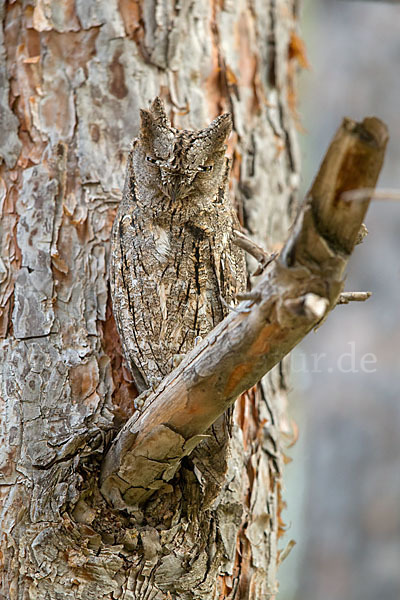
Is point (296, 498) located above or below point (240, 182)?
below

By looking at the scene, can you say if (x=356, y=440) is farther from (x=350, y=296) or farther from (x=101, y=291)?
(x=350, y=296)

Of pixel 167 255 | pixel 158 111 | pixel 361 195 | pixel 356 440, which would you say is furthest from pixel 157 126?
pixel 356 440

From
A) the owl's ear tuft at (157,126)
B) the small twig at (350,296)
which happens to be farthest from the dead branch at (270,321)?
the owl's ear tuft at (157,126)

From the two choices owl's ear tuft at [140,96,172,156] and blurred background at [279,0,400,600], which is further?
blurred background at [279,0,400,600]

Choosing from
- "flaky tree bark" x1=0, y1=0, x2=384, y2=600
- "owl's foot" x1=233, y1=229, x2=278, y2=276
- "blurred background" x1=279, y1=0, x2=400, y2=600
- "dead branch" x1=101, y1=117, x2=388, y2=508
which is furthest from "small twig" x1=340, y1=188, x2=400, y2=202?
"blurred background" x1=279, y1=0, x2=400, y2=600

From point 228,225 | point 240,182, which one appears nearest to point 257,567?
point 228,225

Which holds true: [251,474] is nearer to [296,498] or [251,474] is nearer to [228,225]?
[228,225]

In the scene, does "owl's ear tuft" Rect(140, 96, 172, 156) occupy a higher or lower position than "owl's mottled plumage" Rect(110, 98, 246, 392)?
higher

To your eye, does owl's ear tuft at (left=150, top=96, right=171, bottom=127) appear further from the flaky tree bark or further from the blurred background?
the blurred background
